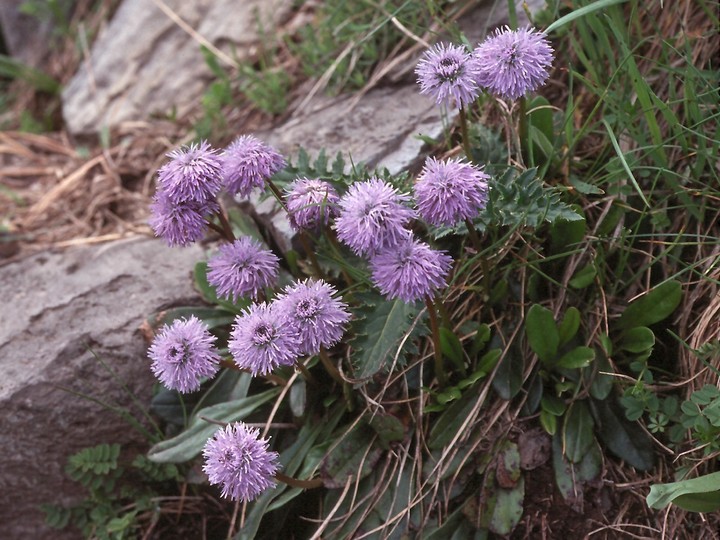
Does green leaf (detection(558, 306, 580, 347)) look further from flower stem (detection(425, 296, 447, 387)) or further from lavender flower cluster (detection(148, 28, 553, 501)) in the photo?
lavender flower cluster (detection(148, 28, 553, 501))

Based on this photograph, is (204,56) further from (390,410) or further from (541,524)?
(541,524)

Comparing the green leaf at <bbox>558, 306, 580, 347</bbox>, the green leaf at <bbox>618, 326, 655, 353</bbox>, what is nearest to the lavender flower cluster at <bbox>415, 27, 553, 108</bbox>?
the green leaf at <bbox>558, 306, 580, 347</bbox>

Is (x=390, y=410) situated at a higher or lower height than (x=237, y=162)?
lower

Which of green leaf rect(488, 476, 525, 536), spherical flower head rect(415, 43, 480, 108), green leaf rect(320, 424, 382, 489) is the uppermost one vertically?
spherical flower head rect(415, 43, 480, 108)

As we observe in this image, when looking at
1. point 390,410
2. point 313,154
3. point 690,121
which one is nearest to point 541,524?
point 390,410

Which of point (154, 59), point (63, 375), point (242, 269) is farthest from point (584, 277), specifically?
point (154, 59)

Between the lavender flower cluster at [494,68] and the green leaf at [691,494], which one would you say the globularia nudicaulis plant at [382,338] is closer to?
the lavender flower cluster at [494,68]

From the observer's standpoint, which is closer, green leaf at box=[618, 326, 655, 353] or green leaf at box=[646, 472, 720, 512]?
green leaf at box=[646, 472, 720, 512]

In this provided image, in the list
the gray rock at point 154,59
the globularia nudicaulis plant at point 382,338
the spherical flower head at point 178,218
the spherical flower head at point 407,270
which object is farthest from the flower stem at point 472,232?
the gray rock at point 154,59
